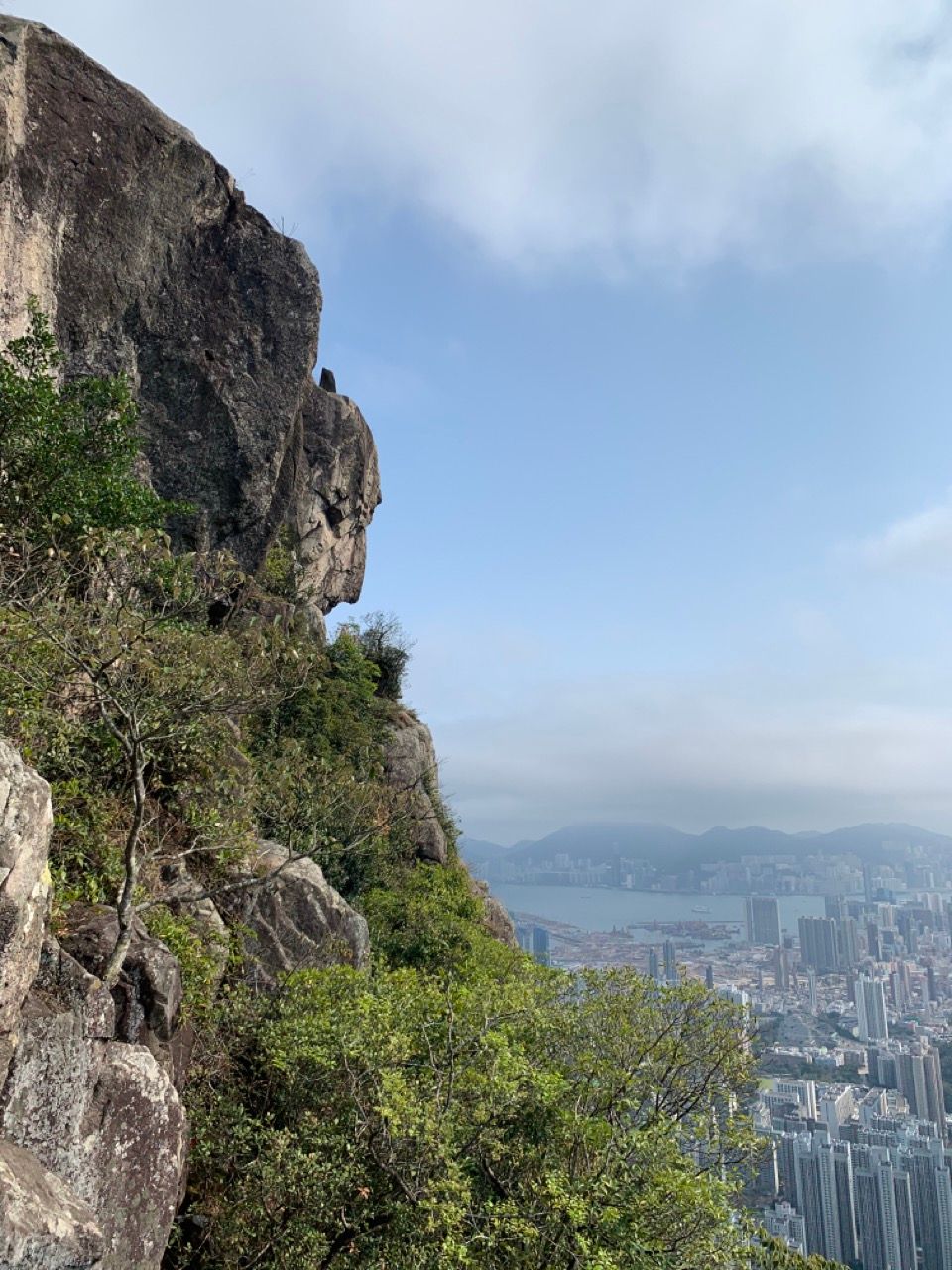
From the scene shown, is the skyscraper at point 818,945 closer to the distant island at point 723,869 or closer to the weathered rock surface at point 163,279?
the distant island at point 723,869

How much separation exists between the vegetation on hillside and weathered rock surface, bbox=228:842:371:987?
1.37ft

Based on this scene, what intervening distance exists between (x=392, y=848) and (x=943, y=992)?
7550 centimetres

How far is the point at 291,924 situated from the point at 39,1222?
21.7 ft

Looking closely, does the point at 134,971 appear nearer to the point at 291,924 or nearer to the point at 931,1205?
the point at 291,924

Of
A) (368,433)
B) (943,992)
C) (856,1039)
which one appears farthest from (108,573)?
(943,992)

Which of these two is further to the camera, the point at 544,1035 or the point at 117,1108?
the point at 544,1035

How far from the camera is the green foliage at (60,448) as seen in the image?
46.3 ft

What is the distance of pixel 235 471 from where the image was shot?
2112cm

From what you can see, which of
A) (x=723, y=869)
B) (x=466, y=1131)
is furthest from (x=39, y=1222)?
(x=723, y=869)

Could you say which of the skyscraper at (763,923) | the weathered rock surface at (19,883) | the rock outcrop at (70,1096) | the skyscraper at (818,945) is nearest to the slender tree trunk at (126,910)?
the rock outcrop at (70,1096)

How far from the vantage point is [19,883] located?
5.67 m

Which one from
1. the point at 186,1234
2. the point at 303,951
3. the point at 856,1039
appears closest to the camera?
the point at 186,1234

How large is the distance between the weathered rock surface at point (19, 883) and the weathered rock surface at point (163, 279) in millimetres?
14027

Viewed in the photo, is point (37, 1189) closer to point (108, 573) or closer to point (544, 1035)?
point (544, 1035)
